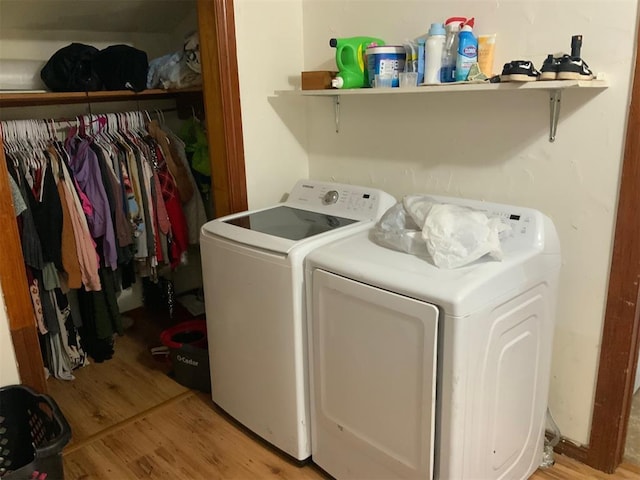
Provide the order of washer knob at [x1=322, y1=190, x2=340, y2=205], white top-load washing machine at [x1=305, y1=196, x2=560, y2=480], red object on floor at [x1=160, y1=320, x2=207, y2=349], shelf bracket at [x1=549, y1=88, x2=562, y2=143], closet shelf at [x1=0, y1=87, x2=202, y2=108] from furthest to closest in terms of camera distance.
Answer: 1. red object on floor at [x1=160, y1=320, x2=207, y2=349]
2. closet shelf at [x1=0, y1=87, x2=202, y2=108]
3. washer knob at [x1=322, y1=190, x2=340, y2=205]
4. shelf bracket at [x1=549, y1=88, x2=562, y2=143]
5. white top-load washing machine at [x1=305, y1=196, x2=560, y2=480]

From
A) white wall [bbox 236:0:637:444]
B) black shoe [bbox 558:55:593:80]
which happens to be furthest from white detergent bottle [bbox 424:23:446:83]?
black shoe [bbox 558:55:593:80]

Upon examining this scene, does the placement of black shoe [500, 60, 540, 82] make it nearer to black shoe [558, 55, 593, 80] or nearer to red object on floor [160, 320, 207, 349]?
black shoe [558, 55, 593, 80]

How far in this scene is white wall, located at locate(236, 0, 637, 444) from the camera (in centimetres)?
172

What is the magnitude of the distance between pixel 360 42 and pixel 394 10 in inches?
7.4

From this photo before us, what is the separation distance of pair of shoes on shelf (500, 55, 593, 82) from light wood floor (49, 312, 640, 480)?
1.36 meters

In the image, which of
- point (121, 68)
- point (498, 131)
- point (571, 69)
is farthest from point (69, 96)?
point (571, 69)

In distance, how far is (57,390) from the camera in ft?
8.71

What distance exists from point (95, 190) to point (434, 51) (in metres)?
1.66

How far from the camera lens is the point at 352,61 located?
7.05 feet

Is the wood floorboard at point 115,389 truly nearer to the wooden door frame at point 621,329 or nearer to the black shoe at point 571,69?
the wooden door frame at point 621,329

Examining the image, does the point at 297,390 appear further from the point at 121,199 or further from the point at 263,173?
the point at 121,199

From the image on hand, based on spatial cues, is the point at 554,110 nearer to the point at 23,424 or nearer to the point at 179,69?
the point at 179,69

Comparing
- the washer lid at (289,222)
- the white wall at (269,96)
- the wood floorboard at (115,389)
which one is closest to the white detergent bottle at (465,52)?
the washer lid at (289,222)

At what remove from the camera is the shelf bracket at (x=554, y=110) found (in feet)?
5.82
